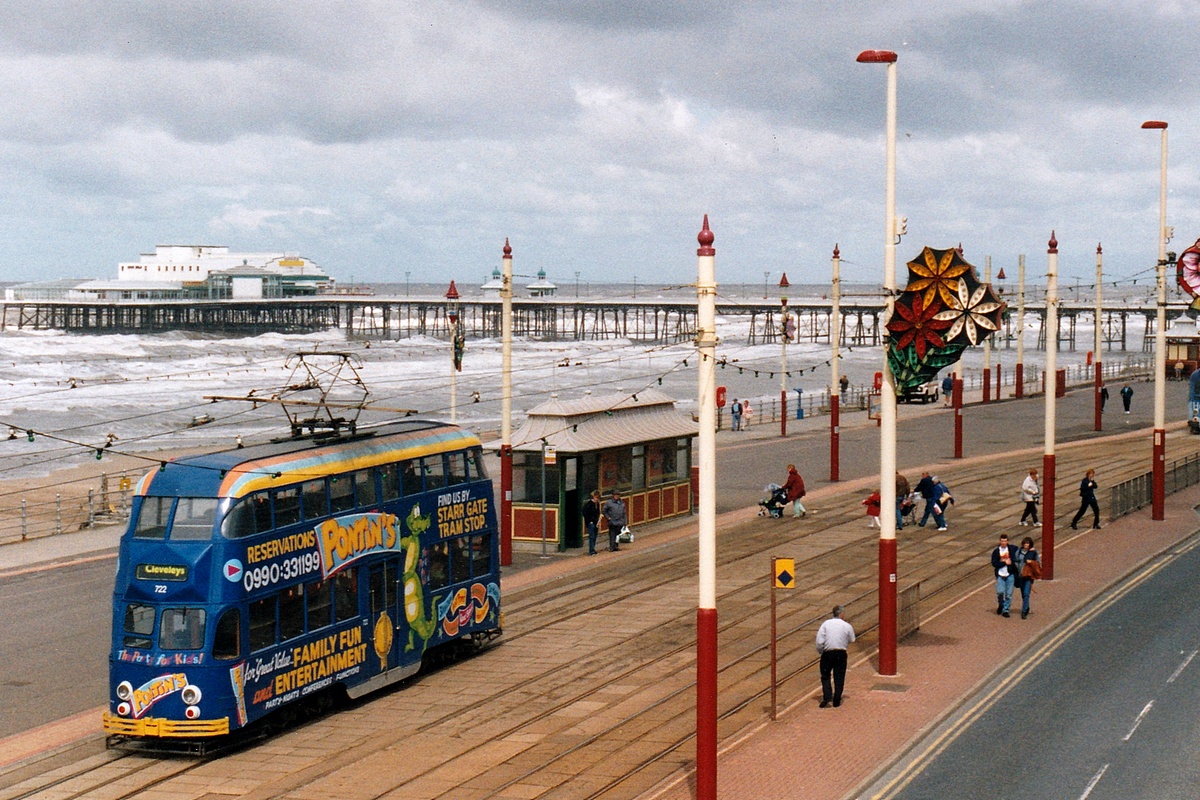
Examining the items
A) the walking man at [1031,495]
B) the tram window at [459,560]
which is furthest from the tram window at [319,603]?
the walking man at [1031,495]

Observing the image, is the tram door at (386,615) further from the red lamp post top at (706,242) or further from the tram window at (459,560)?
the red lamp post top at (706,242)

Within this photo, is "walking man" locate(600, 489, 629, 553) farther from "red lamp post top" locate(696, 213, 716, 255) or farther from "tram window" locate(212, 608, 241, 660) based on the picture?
"red lamp post top" locate(696, 213, 716, 255)

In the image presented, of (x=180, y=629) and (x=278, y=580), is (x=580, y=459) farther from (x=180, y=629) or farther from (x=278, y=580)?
(x=180, y=629)

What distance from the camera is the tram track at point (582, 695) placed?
16.7m

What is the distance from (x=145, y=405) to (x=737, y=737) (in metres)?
70.8

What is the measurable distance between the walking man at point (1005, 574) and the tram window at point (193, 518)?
14.7m

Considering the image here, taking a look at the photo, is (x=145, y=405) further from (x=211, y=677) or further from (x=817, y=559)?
(x=211, y=677)

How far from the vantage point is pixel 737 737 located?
1820 cm

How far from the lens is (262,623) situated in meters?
18.2

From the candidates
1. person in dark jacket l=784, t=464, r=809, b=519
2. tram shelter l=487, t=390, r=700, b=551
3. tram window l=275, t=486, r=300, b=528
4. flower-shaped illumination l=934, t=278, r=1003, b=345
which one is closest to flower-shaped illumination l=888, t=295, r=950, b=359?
flower-shaped illumination l=934, t=278, r=1003, b=345

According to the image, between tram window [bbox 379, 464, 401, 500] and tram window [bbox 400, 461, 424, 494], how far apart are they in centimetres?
14

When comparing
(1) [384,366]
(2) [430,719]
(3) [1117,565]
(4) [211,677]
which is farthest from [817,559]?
(1) [384,366]

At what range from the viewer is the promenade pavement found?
1647 cm

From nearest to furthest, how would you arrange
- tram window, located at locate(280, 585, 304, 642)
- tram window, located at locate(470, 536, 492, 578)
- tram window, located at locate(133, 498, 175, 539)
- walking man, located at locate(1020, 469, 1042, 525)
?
tram window, located at locate(133, 498, 175, 539)
tram window, located at locate(280, 585, 304, 642)
tram window, located at locate(470, 536, 492, 578)
walking man, located at locate(1020, 469, 1042, 525)
